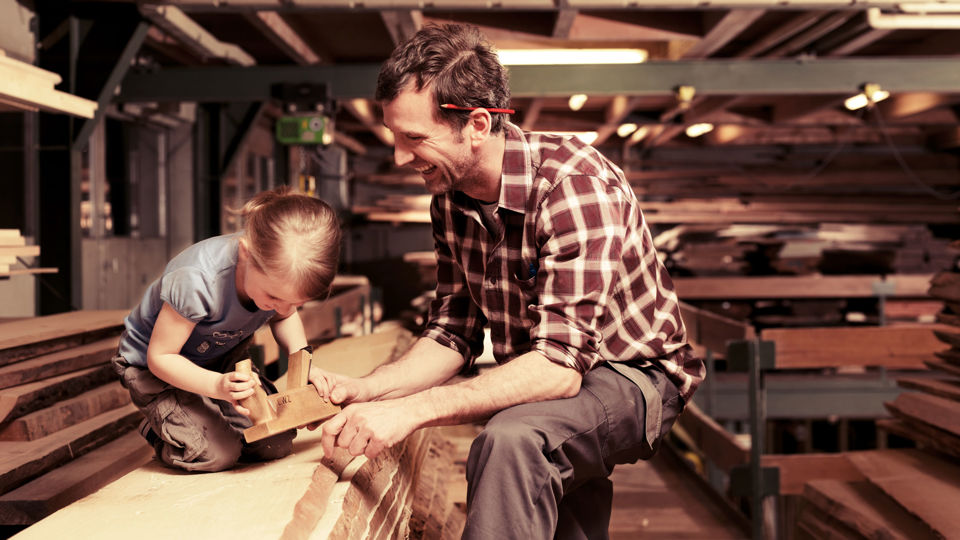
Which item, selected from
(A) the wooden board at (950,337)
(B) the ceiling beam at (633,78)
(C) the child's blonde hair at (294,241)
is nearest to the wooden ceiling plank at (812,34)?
(B) the ceiling beam at (633,78)

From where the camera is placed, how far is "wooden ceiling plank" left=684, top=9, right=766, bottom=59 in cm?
541

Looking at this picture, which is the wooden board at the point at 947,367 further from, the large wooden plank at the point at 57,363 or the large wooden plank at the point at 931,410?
the large wooden plank at the point at 57,363

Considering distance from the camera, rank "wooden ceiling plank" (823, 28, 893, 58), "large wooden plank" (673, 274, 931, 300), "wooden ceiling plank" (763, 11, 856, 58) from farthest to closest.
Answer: "large wooden plank" (673, 274, 931, 300)
"wooden ceiling plank" (823, 28, 893, 58)
"wooden ceiling plank" (763, 11, 856, 58)

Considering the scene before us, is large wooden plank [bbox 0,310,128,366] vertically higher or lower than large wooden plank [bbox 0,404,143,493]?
higher

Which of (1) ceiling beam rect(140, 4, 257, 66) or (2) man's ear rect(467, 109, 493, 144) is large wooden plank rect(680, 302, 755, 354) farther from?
(1) ceiling beam rect(140, 4, 257, 66)

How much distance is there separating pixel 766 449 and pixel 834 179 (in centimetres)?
392

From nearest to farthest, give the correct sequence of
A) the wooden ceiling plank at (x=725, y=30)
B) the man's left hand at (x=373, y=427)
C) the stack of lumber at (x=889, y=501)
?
the man's left hand at (x=373, y=427) → the stack of lumber at (x=889, y=501) → the wooden ceiling plank at (x=725, y=30)

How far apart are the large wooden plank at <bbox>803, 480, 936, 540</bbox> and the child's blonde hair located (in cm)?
240

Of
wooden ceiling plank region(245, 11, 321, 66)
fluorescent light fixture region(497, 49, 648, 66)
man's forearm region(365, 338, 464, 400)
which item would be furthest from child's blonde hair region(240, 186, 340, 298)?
fluorescent light fixture region(497, 49, 648, 66)

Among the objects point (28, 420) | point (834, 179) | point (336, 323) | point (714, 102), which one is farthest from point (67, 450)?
point (834, 179)

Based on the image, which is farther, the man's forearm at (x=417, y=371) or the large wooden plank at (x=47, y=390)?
the large wooden plank at (x=47, y=390)

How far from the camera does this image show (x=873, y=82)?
6012 millimetres

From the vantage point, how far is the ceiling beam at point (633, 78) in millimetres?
5949

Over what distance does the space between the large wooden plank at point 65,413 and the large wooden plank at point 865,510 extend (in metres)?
3.22
